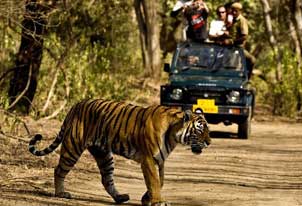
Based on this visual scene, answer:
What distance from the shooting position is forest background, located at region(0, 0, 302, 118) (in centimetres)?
1719

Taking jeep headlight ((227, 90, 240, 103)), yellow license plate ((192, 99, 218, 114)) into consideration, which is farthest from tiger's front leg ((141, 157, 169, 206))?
jeep headlight ((227, 90, 240, 103))

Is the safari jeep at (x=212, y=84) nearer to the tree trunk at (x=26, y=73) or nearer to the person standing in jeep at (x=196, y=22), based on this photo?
the person standing in jeep at (x=196, y=22)

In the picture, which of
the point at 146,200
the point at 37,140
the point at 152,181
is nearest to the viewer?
the point at 152,181

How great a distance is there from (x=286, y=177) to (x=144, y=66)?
2104 cm

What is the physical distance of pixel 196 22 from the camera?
18.2 m

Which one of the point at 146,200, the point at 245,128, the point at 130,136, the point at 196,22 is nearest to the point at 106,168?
the point at 130,136

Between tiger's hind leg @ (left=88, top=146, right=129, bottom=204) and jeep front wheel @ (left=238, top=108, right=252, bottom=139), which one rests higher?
tiger's hind leg @ (left=88, top=146, right=129, bottom=204)

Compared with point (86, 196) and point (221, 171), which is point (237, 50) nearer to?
point (221, 171)

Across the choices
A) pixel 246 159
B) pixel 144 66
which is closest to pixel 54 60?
pixel 246 159

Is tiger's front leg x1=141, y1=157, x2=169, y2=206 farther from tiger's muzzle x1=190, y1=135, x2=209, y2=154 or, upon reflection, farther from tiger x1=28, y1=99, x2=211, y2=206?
tiger's muzzle x1=190, y1=135, x2=209, y2=154

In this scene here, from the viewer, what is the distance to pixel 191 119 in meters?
8.22

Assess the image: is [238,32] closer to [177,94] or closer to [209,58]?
[209,58]

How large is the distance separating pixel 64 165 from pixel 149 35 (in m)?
22.6

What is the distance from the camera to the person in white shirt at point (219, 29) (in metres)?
18.1
